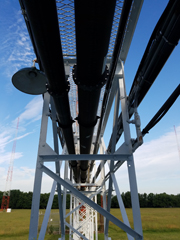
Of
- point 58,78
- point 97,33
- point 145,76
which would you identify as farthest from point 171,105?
point 58,78

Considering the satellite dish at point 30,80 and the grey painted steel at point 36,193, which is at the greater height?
the satellite dish at point 30,80

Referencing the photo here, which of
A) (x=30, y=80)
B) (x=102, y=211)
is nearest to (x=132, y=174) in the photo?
(x=102, y=211)

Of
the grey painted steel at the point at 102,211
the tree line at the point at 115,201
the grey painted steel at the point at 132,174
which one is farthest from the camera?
the tree line at the point at 115,201

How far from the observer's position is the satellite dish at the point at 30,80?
98.7 inches

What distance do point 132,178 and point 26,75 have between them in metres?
2.35

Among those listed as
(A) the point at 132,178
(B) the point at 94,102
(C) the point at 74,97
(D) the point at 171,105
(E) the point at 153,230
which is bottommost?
(E) the point at 153,230

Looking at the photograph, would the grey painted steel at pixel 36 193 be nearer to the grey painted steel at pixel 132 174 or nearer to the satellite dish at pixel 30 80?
the satellite dish at pixel 30 80

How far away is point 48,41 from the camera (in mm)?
1910

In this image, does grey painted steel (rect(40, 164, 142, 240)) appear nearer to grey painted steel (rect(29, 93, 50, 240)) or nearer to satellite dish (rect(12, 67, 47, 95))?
grey painted steel (rect(29, 93, 50, 240))

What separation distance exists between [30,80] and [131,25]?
1.97m

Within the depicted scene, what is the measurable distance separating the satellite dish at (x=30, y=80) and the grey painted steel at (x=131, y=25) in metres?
1.76

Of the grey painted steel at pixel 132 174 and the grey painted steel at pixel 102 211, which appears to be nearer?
the grey painted steel at pixel 102 211

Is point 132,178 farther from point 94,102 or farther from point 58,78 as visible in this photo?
point 58,78

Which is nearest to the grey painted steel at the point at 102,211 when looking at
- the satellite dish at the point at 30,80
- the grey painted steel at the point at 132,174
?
the grey painted steel at the point at 132,174
